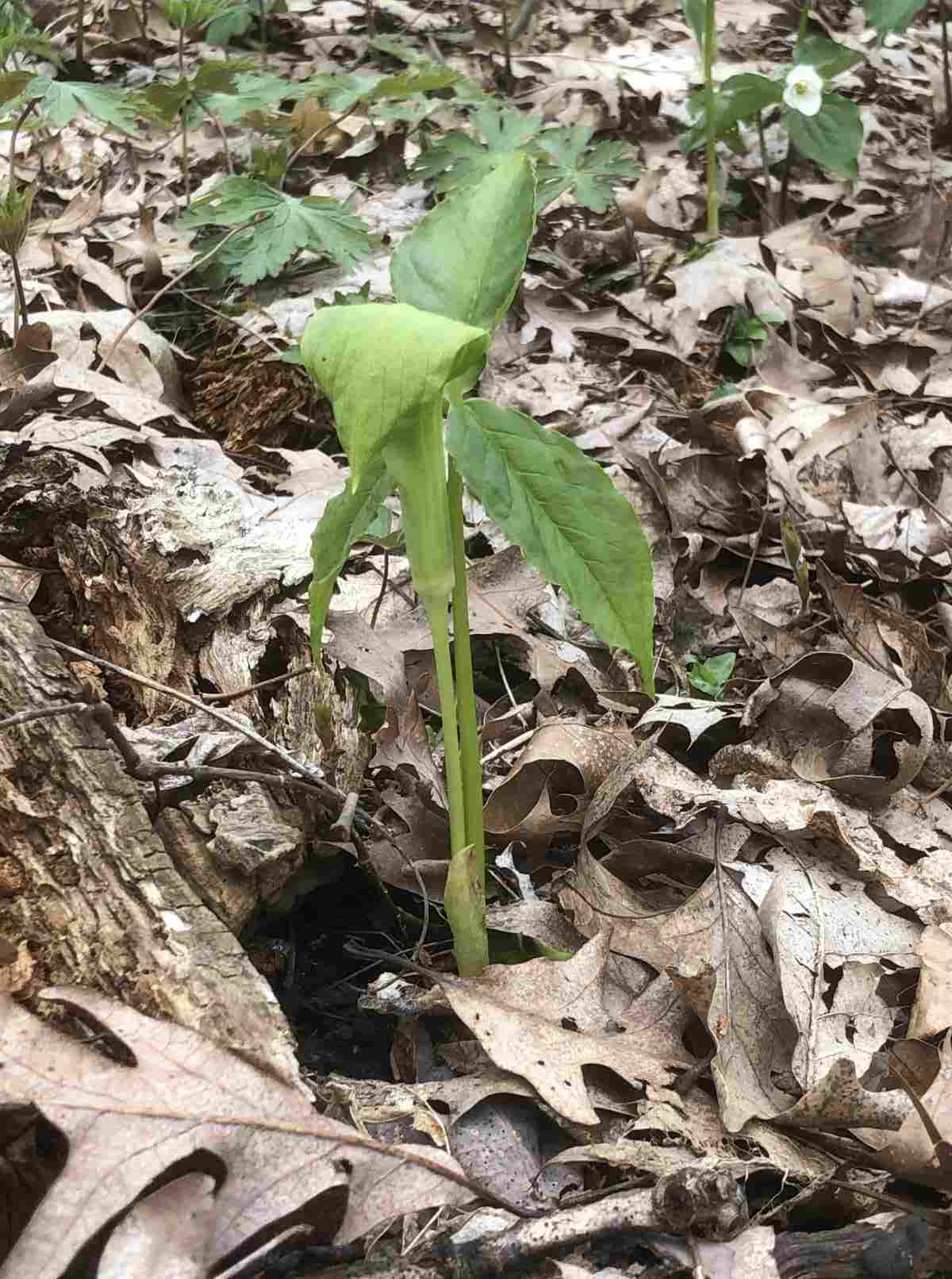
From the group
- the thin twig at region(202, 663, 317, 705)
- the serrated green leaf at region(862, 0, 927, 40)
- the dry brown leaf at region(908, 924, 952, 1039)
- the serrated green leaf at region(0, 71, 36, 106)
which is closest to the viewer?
the dry brown leaf at region(908, 924, 952, 1039)

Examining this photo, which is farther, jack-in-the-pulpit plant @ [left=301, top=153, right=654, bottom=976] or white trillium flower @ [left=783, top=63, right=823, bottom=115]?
white trillium flower @ [left=783, top=63, right=823, bottom=115]

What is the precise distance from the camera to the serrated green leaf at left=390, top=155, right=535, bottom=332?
1.26 meters

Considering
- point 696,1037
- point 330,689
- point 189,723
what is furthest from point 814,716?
point 189,723

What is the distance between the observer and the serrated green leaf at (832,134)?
3805mm

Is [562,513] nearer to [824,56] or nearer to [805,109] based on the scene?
[805,109]

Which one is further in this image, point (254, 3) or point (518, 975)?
point (254, 3)

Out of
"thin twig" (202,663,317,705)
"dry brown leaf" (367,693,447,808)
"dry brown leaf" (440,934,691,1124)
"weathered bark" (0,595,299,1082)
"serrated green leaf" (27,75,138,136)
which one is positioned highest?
"serrated green leaf" (27,75,138,136)

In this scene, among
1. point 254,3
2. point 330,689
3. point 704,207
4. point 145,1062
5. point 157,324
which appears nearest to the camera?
point 145,1062

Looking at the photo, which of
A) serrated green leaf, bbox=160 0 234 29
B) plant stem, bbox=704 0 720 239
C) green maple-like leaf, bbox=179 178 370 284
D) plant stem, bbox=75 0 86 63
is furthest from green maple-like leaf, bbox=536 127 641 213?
plant stem, bbox=75 0 86 63

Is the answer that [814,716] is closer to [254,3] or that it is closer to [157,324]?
[157,324]

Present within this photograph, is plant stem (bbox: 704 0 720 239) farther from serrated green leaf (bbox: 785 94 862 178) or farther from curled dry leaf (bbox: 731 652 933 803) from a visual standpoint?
curled dry leaf (bbox: 731 652 933 803)

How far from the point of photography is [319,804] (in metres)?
1.66

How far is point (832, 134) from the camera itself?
3814mm

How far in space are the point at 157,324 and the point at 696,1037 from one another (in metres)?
2.51
